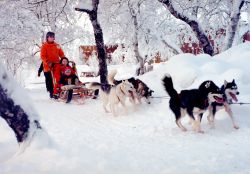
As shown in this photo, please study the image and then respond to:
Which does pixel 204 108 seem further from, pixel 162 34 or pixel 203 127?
pixel 162 34

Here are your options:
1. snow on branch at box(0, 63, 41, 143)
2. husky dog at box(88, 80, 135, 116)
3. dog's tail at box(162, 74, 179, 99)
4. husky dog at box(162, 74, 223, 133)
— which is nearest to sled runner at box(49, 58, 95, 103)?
husky dog at box(88, 80, 135, 116)

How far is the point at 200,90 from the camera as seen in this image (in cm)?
673

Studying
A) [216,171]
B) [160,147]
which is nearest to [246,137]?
[160,147]

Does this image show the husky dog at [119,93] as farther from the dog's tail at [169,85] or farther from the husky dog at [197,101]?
the husky dog at [197,101]

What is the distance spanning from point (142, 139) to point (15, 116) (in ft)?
7.47

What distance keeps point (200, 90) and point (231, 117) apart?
26.0 inches

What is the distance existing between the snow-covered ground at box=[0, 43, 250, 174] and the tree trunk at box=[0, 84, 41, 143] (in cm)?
16

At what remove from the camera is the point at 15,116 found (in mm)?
4477

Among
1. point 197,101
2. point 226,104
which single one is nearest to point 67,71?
point 197,101

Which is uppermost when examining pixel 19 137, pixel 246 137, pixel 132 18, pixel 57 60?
pixel 132 18

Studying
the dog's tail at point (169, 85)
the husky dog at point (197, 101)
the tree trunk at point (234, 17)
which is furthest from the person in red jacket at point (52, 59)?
the tree trunk at point (234, 17)

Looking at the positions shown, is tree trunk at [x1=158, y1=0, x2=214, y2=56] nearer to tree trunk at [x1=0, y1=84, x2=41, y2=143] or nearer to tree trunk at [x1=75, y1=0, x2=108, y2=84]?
tree trunk at [x1=75, y1=0, x2=108, y2=84]

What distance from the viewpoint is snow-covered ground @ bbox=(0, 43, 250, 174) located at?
14.2 ft

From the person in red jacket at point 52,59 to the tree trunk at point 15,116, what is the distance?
19.0 feet
